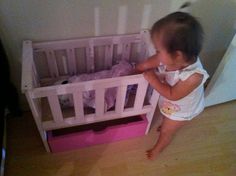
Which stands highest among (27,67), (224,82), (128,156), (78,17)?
(78,17)

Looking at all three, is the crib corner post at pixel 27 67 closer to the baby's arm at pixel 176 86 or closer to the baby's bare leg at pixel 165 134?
the baby's arm at pixel 176 86

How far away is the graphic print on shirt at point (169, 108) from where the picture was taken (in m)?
0.99

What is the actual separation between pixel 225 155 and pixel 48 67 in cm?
104

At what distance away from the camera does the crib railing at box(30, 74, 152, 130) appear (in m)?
0.88

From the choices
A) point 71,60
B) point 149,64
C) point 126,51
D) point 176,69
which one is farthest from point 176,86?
point 71,60

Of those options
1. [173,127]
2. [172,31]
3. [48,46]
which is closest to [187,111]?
[173,127]

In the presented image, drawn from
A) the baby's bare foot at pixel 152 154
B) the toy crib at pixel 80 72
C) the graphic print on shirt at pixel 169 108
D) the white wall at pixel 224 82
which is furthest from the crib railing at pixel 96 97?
the white wall at pixel 224 82

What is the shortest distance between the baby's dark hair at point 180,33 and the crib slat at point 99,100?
1.08 ft

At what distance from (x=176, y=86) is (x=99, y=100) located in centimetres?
32

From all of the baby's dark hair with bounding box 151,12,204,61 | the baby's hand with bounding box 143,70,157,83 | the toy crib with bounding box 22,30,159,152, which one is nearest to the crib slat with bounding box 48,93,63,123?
the toy crib with bounding box 22,30,159,152

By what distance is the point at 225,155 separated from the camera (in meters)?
1.27

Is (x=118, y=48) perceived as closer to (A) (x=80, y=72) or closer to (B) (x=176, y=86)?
(A) (x=80, y=72)

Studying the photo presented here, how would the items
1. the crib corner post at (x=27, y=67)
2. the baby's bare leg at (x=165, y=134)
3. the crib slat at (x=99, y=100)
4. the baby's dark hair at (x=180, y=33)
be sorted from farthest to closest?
the baby's bare leg at (x=165, y=134) → the crib slat at (x=99, y=100) → the crib corner post at (x=27, y=67) → the baby's dark hair at (x=180, y=33)

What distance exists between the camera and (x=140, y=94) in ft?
3.38
